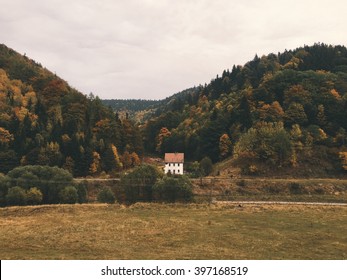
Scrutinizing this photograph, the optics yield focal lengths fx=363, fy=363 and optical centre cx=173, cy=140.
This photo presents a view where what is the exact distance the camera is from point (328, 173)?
101812 mm

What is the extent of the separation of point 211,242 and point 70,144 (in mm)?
91526

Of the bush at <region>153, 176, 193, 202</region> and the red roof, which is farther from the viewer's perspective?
the red roof

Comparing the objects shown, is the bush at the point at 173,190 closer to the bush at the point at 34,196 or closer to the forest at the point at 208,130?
the bush at the point at 34,196

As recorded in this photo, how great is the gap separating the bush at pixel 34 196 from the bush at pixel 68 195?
388 cm

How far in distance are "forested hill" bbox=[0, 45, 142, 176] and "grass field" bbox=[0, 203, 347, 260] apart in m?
61.9

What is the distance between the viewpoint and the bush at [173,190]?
6169 cm

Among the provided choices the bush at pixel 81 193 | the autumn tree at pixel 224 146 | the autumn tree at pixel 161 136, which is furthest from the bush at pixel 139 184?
the autumn tree at pixel 161 136

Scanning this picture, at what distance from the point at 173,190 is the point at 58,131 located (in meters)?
71.5

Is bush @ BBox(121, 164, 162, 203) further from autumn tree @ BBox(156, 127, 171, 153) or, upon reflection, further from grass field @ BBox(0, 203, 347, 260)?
autumn tree @ BBox(156, 127, 171, 153)

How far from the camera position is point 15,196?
64250mm

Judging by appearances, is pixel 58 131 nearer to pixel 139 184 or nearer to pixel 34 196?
pixel 34 196

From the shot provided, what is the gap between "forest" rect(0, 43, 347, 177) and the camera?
10606 cm

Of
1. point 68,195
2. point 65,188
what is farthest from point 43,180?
point 68,195

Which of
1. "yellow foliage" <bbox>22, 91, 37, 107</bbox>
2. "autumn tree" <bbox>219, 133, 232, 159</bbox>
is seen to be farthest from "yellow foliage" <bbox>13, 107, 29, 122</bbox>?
"autumn tree" <bbox>219, 133, 232, 159</bbox>
